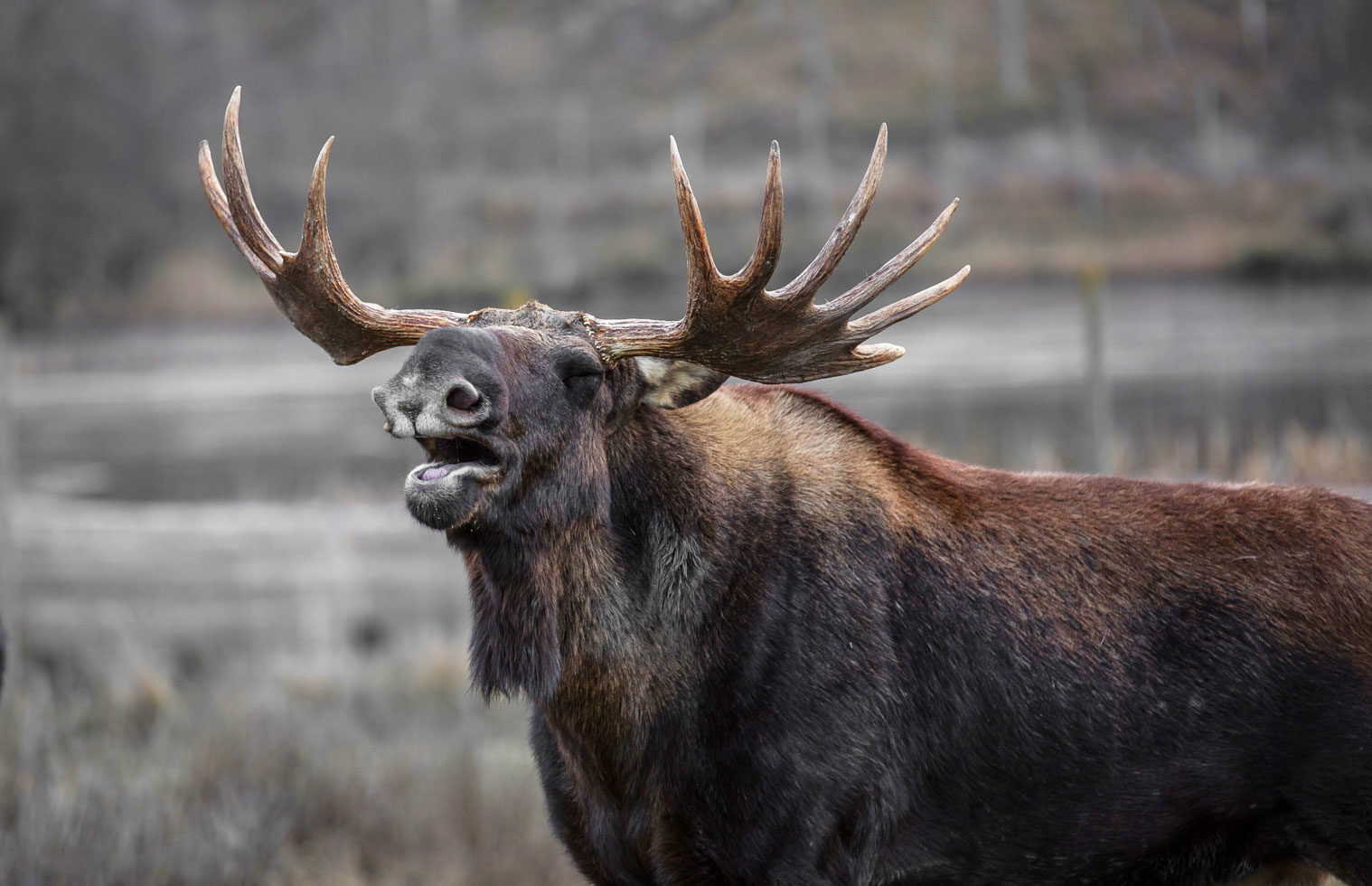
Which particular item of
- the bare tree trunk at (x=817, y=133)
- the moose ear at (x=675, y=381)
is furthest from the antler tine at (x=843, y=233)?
the bare tree trunk at (x=817, y=133)

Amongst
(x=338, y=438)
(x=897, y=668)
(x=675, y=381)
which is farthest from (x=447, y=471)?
(x=338, y=438)

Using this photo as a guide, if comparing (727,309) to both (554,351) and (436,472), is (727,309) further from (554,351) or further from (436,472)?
(436,472)

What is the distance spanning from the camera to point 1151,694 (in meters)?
2.85

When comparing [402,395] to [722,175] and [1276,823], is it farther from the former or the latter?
[722,175]

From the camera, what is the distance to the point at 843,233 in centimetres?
284

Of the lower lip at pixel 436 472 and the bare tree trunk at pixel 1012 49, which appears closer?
the lower lip at pixel 436 472

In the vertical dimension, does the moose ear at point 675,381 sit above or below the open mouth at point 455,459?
above

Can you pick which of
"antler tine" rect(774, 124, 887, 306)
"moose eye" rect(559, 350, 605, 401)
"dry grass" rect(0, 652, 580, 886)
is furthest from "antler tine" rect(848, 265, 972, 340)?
"dry grass" rect(0, 652, 580, 886)

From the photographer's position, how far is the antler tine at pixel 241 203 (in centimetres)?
321

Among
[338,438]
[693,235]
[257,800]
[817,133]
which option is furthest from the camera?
[338,438]

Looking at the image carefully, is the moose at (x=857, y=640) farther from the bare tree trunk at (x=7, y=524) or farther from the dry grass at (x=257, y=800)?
the bare tree trunk at (x=7, y=524)

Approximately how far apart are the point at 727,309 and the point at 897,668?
976 mm

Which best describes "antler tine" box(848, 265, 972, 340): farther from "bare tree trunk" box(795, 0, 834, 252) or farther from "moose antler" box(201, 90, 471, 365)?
"bare tree trunk" box(795, 0, 834, 252)

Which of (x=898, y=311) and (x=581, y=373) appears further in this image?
(x=898, y=311)
